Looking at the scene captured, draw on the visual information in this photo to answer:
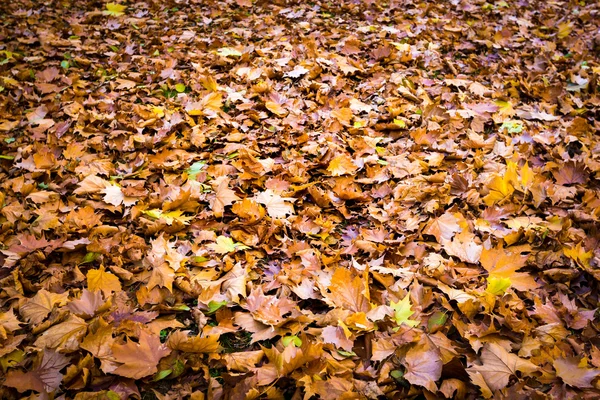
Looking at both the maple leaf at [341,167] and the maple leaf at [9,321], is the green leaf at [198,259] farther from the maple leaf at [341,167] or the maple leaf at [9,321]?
the maple leaf at [341,167]

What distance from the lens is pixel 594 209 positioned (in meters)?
2.34

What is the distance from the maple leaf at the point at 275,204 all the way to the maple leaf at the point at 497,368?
1.23 metres

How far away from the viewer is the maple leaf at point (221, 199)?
96.2 inches

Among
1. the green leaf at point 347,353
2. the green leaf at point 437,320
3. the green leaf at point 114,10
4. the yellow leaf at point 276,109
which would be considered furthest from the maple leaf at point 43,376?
→ the green leaf at point 114,10

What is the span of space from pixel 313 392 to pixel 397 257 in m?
0.85

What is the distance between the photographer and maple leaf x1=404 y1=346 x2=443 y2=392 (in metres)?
1.61

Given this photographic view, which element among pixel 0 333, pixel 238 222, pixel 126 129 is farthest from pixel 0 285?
pixel 126 129

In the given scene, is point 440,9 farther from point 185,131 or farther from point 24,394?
point 24,394

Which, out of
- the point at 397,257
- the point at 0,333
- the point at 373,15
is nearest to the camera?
the point at 0,333

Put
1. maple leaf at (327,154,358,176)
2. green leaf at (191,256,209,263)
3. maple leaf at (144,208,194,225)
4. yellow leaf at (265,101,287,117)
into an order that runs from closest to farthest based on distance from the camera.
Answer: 1. green leaf at (191,256,209,263)
2. maple leaf at (144,208,194,225)
3. maple leaf at (327,154,358,176)
4. yellow leaf at (265,101,287,117)

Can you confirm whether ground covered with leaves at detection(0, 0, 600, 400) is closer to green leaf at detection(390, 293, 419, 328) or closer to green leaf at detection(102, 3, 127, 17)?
green leaf at detection(390, 293, 419, 328)

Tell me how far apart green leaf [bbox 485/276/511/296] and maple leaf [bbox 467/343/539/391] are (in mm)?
314

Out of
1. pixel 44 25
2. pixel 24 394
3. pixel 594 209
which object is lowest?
pixel 24 394

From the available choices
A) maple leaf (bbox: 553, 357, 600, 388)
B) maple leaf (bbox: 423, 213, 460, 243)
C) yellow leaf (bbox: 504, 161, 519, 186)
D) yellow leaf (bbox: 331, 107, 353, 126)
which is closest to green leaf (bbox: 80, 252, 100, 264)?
maple leaf (bbox: 423, 213, 460, 243)
